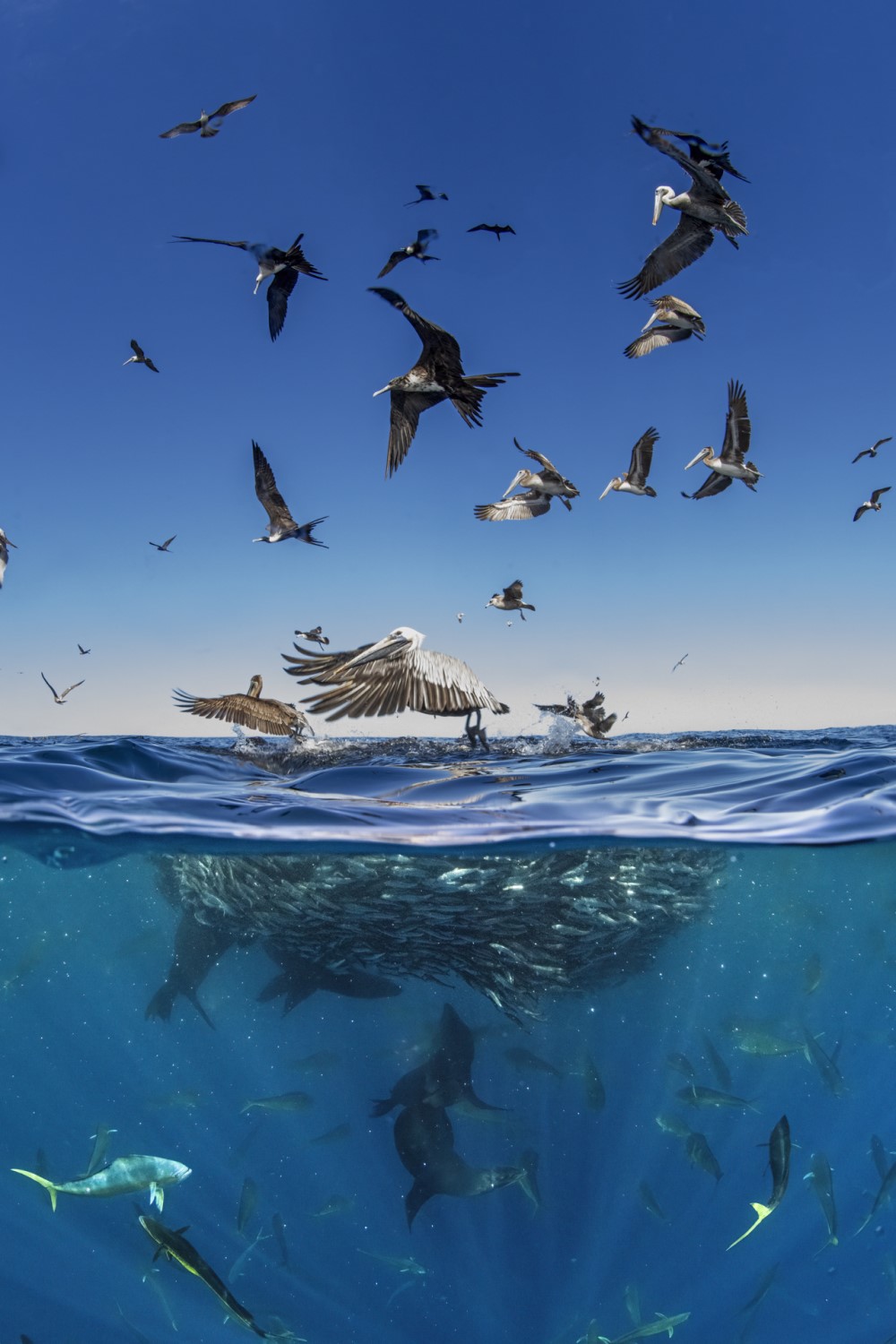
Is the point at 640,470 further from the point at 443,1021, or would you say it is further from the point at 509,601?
the point at 443,1021

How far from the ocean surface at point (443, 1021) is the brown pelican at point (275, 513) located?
9.86ft

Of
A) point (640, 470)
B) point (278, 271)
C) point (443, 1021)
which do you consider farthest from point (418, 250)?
point (443, 1021)

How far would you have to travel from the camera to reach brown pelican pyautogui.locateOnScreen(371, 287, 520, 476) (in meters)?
8.78

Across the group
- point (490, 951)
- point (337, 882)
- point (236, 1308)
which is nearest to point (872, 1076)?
point (490, 951)

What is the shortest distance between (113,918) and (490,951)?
18.9ft

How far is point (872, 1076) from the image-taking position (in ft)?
41.7

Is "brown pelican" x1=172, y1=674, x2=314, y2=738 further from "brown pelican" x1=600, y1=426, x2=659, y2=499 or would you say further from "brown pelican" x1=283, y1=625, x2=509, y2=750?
"brown pelican" x1=600, y1=426, x2=659, y2=499

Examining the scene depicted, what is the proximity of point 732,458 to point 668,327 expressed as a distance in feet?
6.52

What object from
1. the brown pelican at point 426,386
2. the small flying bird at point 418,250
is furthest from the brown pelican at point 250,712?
the small flying bird at point 418,250

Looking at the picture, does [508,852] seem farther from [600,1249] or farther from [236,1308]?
[600,1249]

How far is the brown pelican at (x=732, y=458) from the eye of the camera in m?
10.8

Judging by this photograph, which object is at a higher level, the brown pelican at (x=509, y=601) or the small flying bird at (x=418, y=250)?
the small flying bird at (x=418, y=250)

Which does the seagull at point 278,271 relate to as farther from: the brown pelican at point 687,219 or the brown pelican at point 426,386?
the brown pelican at point 687,219

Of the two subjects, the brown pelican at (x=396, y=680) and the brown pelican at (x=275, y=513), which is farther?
the brown pelican at (x=275, y=513)
